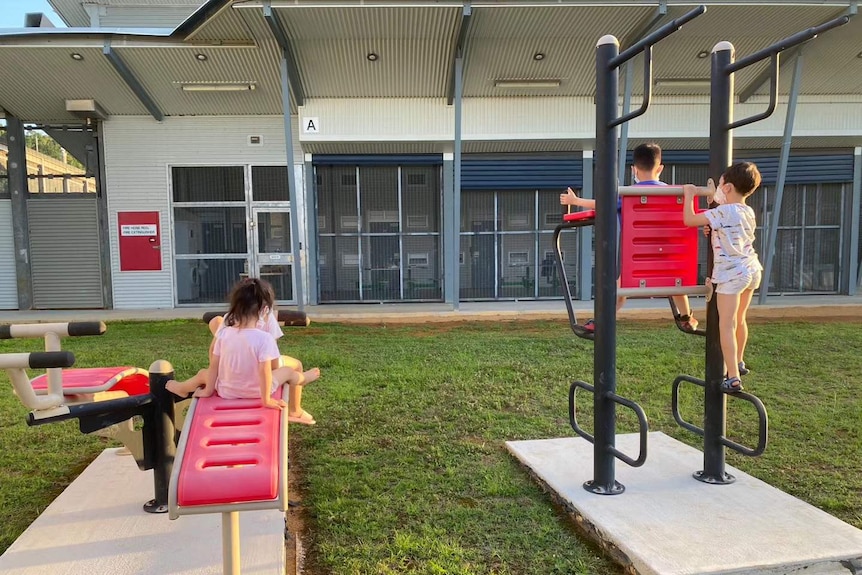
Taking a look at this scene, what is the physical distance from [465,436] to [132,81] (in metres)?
10.7

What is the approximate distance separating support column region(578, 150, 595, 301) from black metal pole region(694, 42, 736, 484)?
10.3 m

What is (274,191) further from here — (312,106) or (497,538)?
(497,538)

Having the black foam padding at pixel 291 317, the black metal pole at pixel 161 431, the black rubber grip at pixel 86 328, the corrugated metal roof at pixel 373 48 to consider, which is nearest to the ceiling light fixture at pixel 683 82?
the corrugated metal roof at pixel 373 48

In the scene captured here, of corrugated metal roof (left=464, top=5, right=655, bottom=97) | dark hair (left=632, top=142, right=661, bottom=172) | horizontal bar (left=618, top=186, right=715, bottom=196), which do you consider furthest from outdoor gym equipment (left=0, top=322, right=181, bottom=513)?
corrugated metal roof (left=464, top=5, right=655, bottom=97)

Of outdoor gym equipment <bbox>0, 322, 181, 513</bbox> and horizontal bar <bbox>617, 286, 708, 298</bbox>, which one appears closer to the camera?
outdoor gym equipment <bbox>0, 322, 181, 513</bbox>

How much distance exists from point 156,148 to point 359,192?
180 inches

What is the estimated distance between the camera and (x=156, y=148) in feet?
42.4

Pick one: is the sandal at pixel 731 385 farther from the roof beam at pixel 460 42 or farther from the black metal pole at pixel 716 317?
the roof beam at pixel 460 42

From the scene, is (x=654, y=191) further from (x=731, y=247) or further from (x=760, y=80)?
(x=760, y=80)

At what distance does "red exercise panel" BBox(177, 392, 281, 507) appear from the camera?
7.49 ft

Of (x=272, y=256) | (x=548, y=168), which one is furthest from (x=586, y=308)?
(x=272, y=256)

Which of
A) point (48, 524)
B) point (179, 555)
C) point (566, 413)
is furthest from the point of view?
point (566, 413)

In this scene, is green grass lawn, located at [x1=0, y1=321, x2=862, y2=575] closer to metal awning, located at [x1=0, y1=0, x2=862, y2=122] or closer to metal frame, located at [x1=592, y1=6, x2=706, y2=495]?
metal frame, located at [x1=592, y1=6, x2=706, y2=495]

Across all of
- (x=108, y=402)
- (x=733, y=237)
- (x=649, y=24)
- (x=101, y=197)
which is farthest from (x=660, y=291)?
(x=101, y=197)
